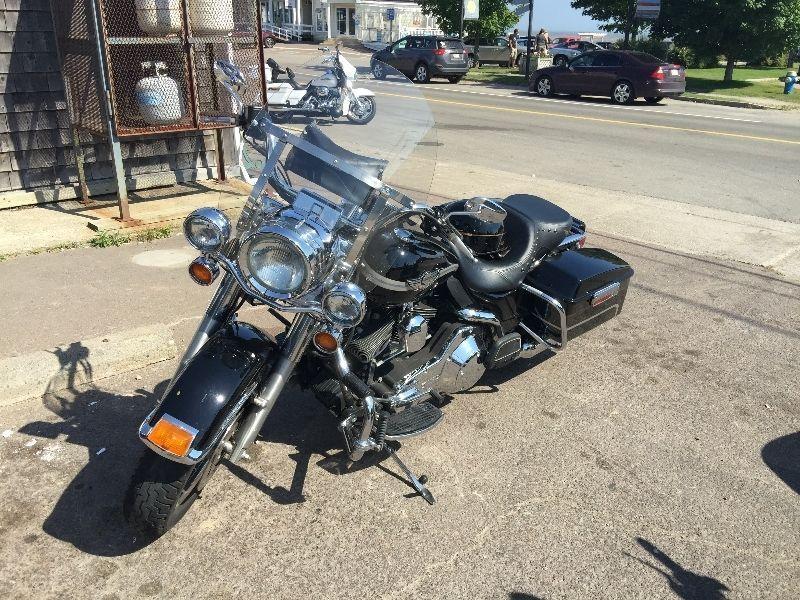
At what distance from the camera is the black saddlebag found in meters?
Result: 4.47

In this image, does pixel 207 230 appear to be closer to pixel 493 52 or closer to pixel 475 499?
pixel 475 499

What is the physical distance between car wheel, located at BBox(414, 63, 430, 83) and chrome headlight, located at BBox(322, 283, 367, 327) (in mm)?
26328

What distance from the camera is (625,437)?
4137 mm

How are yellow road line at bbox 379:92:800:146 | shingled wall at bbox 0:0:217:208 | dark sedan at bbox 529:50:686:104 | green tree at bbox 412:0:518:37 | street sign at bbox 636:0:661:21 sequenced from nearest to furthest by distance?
shingled wall at bbox 0:0:217:208
yellow road line at bbox 379:92:800:146
dark sedan at bbox 529:50:686:104
street sign at bbox 636:0:661:21
green tree at bbox 412:0:518:37

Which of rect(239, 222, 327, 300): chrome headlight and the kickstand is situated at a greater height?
rect(239, 222, 327, 300): chrome headlight

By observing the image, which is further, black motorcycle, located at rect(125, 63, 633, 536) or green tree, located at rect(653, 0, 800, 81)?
green tree, located at rect(653, 0, 800, 81)

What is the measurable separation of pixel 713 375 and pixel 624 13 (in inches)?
1153

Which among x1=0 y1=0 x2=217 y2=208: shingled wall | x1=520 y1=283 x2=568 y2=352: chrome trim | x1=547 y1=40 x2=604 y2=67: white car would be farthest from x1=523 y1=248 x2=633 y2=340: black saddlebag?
x1=547 y1=40 x2=604 y2=67: white car

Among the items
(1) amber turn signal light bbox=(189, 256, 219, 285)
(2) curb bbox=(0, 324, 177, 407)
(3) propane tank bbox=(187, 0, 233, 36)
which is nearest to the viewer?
(1) amber turn signal light bbox=(189, 256, 219, 285)

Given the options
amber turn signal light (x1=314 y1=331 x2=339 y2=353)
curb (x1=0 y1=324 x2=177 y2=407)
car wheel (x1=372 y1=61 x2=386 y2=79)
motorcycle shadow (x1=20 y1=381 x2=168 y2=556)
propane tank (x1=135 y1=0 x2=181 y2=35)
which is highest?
propane tank (x1=135 y1=0 x2=181 y2=35)

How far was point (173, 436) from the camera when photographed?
9.37ft

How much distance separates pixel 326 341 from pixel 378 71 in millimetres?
1768

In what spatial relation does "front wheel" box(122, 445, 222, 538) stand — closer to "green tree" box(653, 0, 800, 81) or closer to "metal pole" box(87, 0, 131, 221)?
"metal pole" box(87, 0, 131, 221)

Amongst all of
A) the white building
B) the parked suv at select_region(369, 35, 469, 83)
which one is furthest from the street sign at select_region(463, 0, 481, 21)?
the white building
